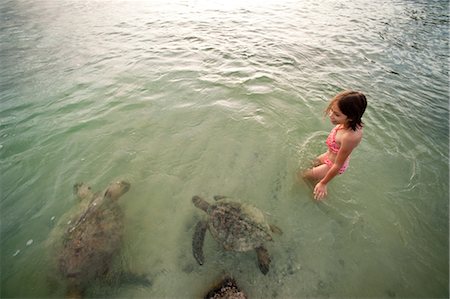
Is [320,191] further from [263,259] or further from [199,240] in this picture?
[199,240]

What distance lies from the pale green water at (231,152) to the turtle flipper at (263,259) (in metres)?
0.11

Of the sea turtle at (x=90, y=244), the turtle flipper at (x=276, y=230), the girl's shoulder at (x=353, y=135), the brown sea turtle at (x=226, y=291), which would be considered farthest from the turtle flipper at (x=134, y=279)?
the girl's shoulder at (x=353, y=135)

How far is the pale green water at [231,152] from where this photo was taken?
3.31m

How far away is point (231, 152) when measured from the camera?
4.94m

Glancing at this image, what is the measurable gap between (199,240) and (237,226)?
60 centimetres

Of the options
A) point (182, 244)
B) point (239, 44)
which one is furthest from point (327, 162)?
point (239, 44)

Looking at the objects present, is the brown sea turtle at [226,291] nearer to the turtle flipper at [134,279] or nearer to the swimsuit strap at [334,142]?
the turtle flipper at [134,279]

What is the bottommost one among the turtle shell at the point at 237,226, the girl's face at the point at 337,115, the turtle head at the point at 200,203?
the turtle head at the point at 200,203

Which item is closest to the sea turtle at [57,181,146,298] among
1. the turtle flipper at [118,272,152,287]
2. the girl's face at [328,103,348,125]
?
the turtle flipper at [118,272,152,287]

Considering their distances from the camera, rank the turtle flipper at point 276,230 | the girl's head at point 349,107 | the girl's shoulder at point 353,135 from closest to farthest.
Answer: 1. the girl's head at point 349,107
2. the girl's shoulder at point 353,135
3. the turtle flipper at point 276,230

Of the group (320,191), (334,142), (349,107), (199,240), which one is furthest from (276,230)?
(349,107)

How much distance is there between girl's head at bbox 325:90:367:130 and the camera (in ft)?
9.95

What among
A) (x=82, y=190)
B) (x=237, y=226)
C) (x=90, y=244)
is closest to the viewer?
(x=90, y=244)

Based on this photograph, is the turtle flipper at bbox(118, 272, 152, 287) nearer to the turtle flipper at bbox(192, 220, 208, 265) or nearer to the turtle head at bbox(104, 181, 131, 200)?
the turtle flipper at bbox(192, 220, 208, 265)
